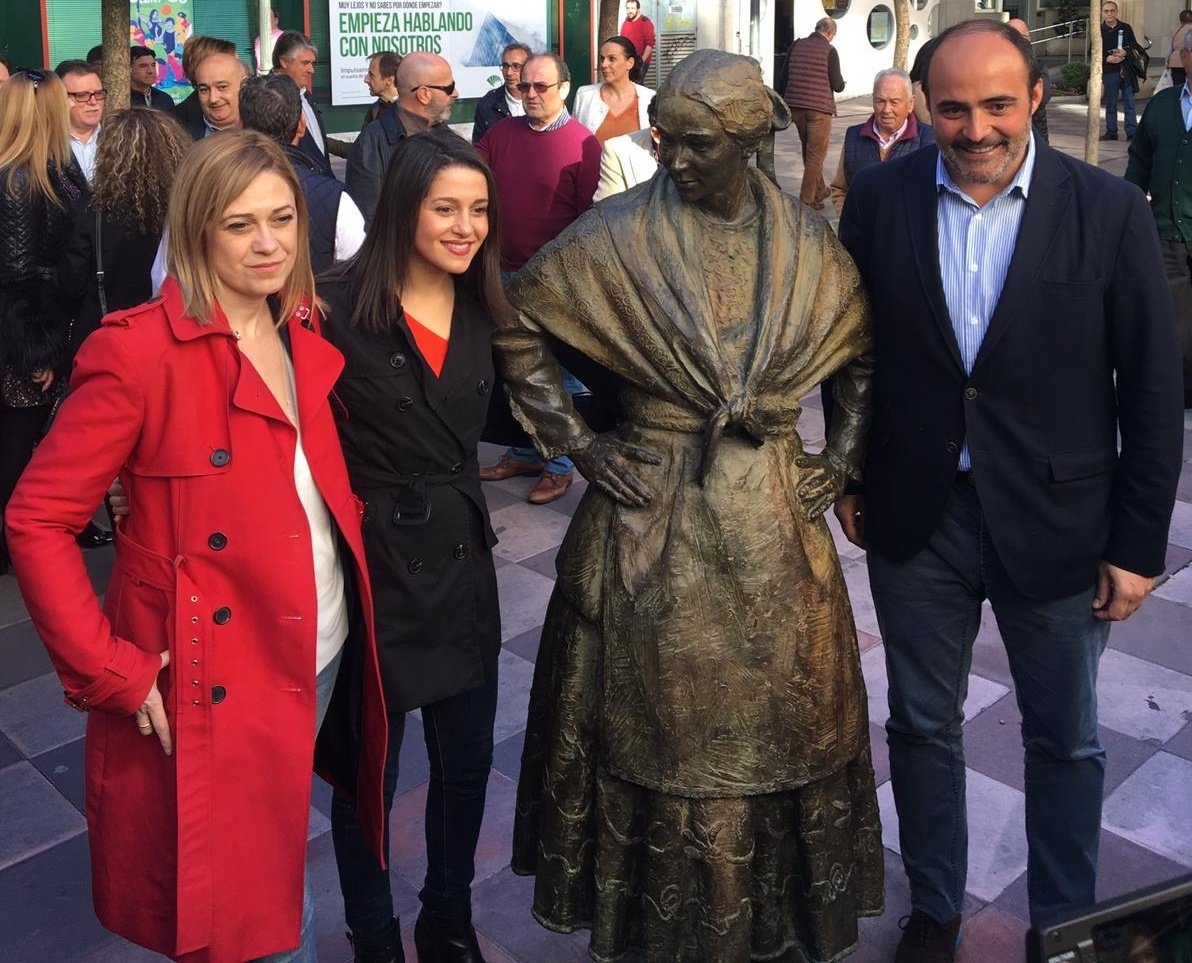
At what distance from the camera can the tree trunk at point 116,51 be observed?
25.1ft

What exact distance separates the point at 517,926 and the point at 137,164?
2856 mm

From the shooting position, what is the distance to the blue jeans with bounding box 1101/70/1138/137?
17.9 meters

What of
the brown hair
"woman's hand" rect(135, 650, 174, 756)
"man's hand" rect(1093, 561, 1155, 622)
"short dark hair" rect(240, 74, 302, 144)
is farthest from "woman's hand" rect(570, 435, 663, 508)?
"short dark hair" rect(240, 74, 302, 144)

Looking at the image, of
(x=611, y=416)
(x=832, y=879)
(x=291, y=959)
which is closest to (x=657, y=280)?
(x=611, y=416)

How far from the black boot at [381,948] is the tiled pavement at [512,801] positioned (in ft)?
0.68

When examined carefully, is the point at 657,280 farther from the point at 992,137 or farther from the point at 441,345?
the point at 992,137

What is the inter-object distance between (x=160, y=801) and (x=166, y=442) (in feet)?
2.04

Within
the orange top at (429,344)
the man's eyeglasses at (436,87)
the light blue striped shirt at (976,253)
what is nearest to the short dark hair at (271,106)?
Result: the man's eyeglasses at (436,87)

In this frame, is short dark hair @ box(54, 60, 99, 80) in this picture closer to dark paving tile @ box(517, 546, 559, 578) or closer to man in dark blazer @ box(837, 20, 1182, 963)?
dark paving tile @ box(517, 546, 559, 578)

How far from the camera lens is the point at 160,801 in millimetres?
2379

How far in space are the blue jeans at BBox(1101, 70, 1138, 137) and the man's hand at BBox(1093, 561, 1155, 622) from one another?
16.7 m

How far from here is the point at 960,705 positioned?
3119mm

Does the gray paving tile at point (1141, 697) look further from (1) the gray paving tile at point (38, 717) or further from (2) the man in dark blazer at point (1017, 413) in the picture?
(1) the gray paving tile at point (38, 717)

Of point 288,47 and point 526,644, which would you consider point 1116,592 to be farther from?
point 288,47
